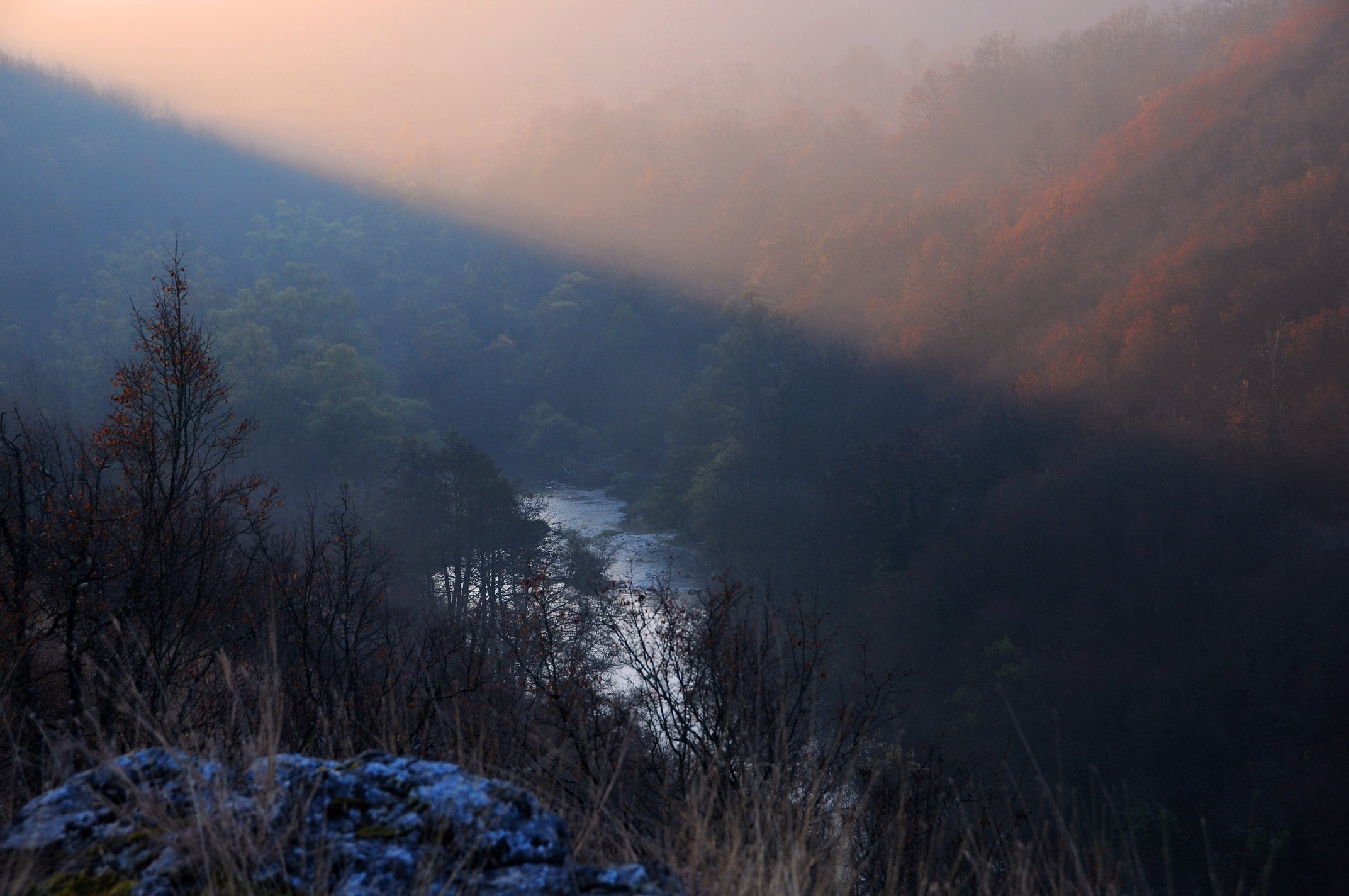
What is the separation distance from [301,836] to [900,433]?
39.2m

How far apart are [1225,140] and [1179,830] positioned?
117 feet

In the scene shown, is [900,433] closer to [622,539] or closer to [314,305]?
[622,539]

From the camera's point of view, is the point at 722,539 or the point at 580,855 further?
the point at 722,539

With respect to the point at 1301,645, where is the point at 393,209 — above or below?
above

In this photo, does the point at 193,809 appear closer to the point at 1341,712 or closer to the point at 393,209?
the point at 1341,712

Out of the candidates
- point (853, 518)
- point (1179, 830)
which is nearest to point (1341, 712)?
point (1179, 830)

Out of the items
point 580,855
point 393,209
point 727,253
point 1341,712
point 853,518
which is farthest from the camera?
point 393,209

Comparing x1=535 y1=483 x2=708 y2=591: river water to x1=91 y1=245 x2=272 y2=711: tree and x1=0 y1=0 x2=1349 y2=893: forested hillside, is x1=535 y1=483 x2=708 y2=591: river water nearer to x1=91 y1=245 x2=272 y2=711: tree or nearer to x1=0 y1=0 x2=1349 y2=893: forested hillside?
x1=0 y1=0 x2=1349 y2=893: forested hillside

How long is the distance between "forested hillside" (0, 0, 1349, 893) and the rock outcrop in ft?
3.82

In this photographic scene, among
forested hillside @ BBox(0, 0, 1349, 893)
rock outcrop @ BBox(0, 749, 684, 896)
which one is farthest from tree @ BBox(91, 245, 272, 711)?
rock outcrop @ BBox(0, 749, 684, 896)

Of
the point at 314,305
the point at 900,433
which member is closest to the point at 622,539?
the point at 900,433

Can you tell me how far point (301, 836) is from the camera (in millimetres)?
2168

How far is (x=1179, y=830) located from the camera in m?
19.5

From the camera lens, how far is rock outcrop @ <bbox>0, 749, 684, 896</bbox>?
2.08m
